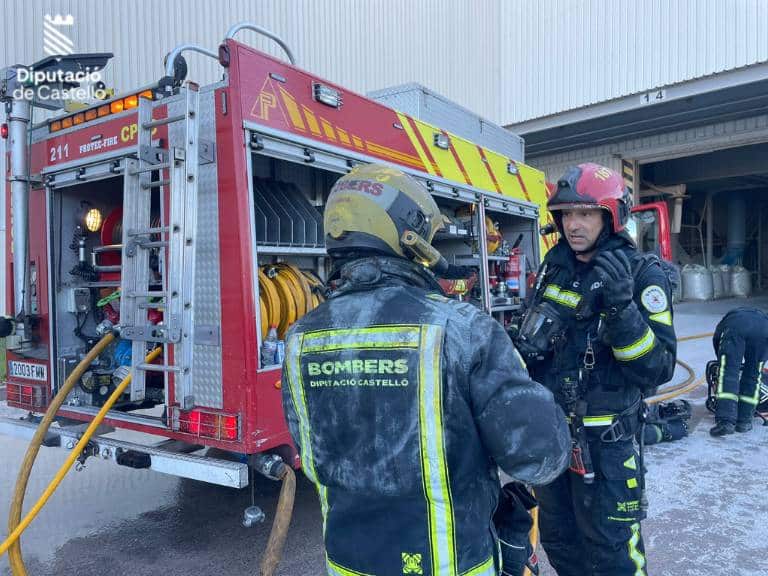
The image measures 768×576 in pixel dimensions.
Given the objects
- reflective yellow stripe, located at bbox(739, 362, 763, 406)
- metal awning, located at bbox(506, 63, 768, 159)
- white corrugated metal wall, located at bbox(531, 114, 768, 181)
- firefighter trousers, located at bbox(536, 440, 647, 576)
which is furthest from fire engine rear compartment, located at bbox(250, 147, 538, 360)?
white corrugated metal wall, located at bbox(531, 114, 768, 181)

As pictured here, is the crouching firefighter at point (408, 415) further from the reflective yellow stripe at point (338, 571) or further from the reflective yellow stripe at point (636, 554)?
the reflective yellow stripe at point (636, 554)

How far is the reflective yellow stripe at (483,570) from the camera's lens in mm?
1394

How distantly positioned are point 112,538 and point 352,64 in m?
9.21

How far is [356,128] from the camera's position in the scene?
12.1ft

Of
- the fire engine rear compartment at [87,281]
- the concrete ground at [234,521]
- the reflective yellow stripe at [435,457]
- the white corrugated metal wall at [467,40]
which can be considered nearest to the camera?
the reflective yellow stripe at [435,457]

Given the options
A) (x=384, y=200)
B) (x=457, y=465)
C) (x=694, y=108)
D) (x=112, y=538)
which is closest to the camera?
(x=457, y=465)

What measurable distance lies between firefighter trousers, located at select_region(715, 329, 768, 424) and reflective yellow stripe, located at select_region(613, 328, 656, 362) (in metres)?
3.62

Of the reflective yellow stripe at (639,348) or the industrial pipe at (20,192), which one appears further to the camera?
the industrial pipe at (20,192)

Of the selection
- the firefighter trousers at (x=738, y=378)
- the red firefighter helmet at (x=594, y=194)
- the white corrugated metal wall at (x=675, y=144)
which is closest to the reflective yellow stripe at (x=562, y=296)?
the red firefighter helmet at (x=594, y=194)

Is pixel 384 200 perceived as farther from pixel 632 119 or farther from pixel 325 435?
pixel 632 119

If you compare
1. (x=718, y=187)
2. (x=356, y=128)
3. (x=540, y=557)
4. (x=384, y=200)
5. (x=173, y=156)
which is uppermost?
(x=718, y=187)

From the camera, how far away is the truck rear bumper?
276cm

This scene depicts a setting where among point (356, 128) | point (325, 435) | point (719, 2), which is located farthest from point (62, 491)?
point (719, 2)

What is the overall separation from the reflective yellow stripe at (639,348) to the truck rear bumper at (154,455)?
1727 millimetres
